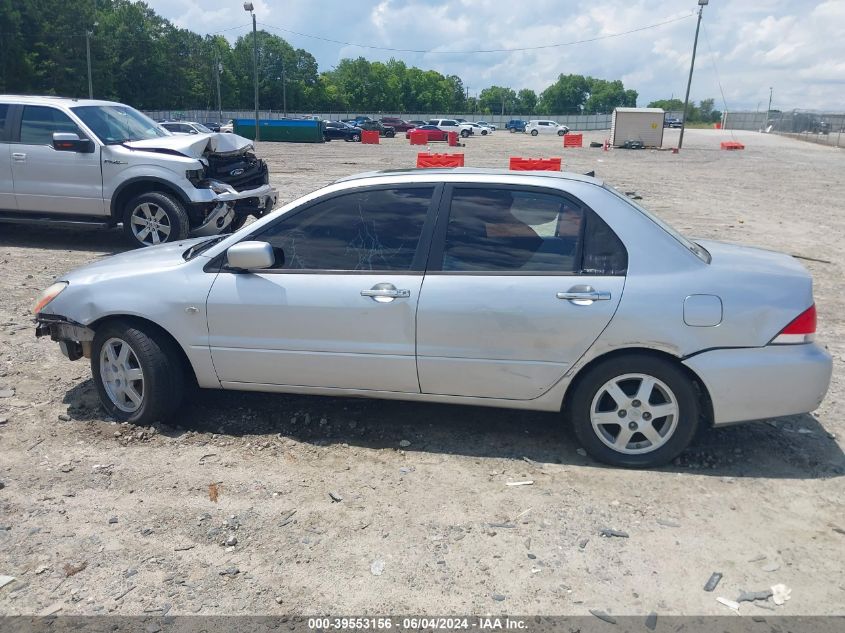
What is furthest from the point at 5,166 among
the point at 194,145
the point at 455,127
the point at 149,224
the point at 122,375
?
the point at 455,127

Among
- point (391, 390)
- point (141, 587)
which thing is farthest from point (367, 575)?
point (391, 390)

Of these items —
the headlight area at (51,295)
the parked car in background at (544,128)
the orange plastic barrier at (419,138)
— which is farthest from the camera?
the parked car in background at (544,128)

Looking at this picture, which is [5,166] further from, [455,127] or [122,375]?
[455,127]

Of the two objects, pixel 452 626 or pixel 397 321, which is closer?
pixel 452 626

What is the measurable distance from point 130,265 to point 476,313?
2.32 metres

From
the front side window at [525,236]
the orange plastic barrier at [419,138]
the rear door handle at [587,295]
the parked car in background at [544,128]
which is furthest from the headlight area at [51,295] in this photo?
the parked car in background at [544,128]

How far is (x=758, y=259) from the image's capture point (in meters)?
4.38

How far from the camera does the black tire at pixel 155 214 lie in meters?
9.28

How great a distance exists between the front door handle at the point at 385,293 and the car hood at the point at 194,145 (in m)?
6.16

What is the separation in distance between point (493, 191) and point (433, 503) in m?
1.84

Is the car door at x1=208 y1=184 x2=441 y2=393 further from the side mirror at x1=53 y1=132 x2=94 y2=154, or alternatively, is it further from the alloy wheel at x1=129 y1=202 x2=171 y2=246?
the side mirror at x1=53 y1=132 x2=94 y2=154

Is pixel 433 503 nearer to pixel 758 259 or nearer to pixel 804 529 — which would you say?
pixel 804 529

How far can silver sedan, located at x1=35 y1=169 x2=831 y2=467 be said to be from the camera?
3.89 m

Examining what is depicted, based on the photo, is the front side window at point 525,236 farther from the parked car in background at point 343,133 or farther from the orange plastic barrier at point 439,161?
the parked car in background at point 343,133
